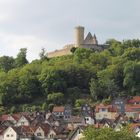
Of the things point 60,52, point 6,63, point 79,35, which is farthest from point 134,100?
point 79,35

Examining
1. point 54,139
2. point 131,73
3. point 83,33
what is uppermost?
point 83,33

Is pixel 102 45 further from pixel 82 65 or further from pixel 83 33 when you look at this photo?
pixel 82 65

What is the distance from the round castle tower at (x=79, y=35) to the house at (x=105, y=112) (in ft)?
192

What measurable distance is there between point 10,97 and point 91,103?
15875 mm

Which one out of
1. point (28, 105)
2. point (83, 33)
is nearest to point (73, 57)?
point (83, 33)

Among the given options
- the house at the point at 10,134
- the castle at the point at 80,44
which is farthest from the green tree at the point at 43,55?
the house at the point at 10,134

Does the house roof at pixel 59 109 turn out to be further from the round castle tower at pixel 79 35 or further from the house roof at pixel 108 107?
the round castle tower at pixel 79 35

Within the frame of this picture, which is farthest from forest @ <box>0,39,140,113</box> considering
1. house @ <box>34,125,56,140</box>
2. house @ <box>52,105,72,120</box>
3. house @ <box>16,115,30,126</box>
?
house @ <box>34,125,56,140</box>

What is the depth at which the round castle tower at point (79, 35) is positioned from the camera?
533ft

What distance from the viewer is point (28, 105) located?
115 m

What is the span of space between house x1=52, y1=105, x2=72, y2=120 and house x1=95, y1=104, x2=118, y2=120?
471 centimetres

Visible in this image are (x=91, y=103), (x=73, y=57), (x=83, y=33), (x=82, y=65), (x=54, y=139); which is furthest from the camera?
(x=83, y=33)

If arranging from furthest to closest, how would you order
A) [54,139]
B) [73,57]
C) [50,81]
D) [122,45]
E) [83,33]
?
1. [83,33]
2. [122,45]
3. [73,57]
4. [50,81]
5. [54,139]

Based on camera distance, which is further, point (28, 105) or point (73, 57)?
point (73, 57)
